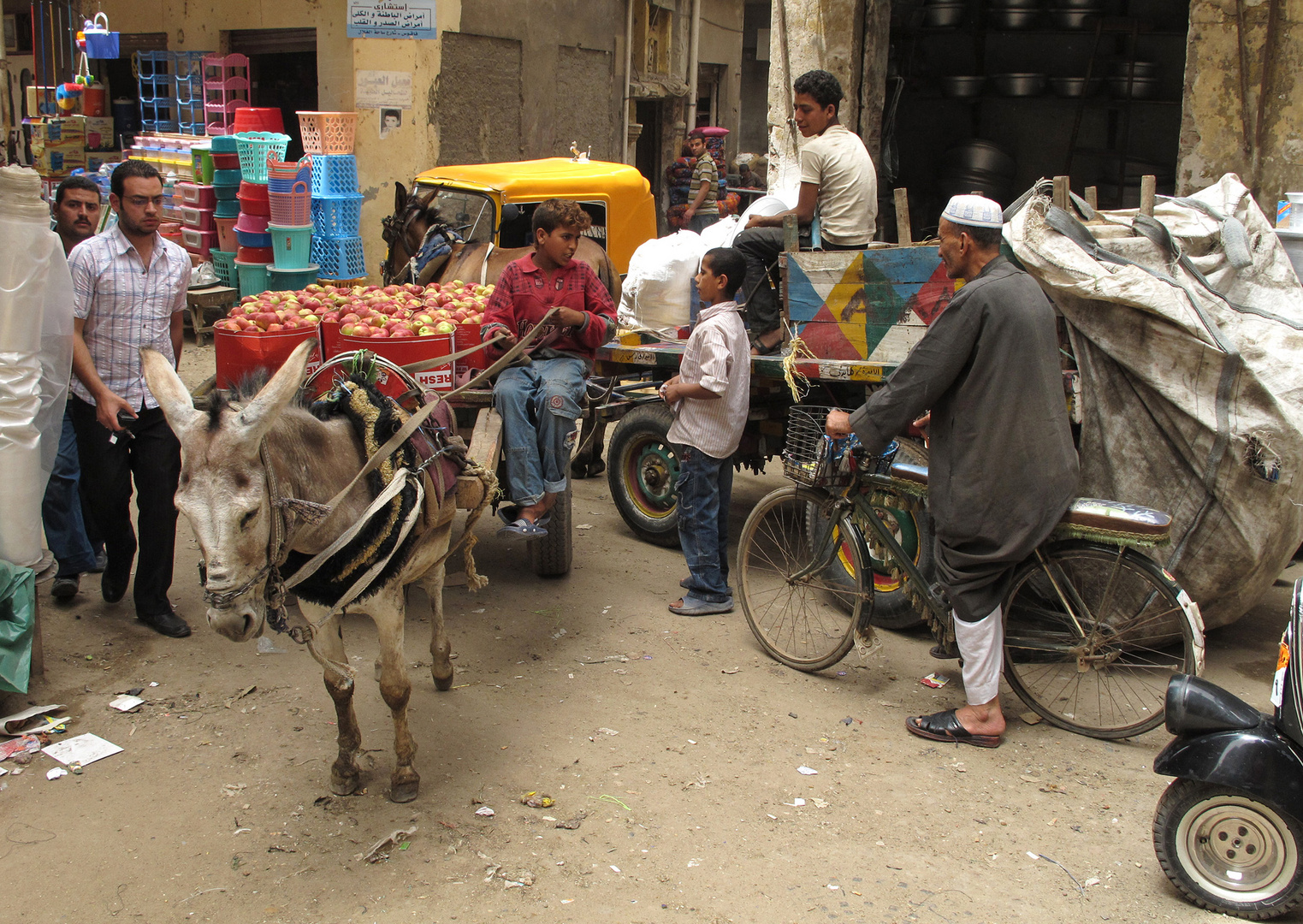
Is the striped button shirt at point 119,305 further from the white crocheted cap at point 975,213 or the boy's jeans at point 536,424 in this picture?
the white crocheted cap at point 975,213

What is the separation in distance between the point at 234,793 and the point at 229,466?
1.44 m

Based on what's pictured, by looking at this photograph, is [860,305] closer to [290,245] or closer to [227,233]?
[290,245]

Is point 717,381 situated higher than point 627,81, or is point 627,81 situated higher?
point 627,81

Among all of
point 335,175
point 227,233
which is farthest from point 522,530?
point 227,233

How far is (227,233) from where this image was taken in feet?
35.1

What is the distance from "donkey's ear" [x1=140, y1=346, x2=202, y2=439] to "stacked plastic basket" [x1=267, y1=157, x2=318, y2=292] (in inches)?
293

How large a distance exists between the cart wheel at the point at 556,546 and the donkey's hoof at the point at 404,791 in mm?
1957

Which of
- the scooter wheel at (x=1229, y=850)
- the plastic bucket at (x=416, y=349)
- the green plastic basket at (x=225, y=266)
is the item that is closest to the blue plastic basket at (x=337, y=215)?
the green plastic basket at (x=225, y=266)

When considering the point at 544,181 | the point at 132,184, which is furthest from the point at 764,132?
the point at 132,184

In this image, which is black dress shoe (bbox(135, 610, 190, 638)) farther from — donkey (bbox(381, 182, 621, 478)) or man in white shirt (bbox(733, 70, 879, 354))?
man in white shirt (bbox(733, 70, 879, 354))

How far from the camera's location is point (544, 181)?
7.79 meters

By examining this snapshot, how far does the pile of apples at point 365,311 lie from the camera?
4.54m

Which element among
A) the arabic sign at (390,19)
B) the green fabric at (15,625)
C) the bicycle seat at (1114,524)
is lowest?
the green fabric at (15,625)

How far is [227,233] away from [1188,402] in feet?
30.9
